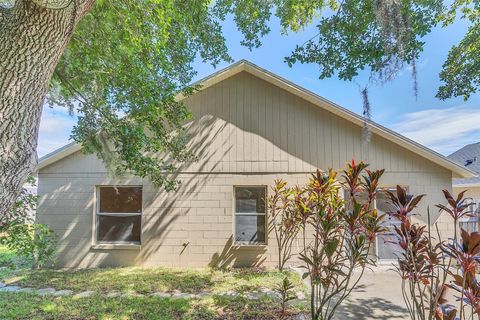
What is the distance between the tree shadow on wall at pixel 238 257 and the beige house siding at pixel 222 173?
24 mm

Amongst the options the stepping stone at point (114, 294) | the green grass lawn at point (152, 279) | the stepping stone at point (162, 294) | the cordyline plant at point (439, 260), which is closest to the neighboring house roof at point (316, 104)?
the green grass lawn at point (152, 279)

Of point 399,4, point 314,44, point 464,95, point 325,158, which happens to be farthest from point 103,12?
point 464,95

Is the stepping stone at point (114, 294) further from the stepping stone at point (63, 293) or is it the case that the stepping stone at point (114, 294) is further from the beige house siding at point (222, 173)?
the beige house siding at point (222, 173)

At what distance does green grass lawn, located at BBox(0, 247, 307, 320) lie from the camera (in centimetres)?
399

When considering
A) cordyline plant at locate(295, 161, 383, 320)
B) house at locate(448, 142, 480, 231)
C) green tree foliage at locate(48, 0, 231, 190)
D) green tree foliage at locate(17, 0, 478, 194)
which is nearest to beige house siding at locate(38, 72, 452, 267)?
green tree foliage at locate(17, 0, 478, 194)

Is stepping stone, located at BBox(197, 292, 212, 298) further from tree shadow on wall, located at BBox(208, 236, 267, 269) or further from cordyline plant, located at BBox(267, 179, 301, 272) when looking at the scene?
cordyline plant, located at BBox(267, 179, 301, 272)

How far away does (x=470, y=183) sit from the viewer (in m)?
8.90

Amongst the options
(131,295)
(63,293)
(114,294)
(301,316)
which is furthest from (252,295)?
(63,293)

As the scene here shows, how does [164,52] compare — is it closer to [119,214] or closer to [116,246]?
[119,214]

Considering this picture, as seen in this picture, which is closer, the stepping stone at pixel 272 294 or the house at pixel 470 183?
the stepping stone at pixel 272 294

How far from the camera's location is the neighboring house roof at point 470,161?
899cm

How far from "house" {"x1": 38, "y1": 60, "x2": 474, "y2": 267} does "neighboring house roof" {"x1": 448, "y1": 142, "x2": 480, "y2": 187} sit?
3.54 meters

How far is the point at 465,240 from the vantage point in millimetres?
2389

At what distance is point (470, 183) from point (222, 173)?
26.9 ft
